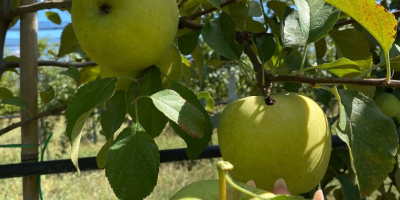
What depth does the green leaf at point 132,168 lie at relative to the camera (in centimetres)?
46

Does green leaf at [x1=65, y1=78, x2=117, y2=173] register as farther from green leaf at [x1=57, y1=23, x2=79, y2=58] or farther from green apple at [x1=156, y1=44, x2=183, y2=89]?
green leaf at [x1=57, y1=23, x2=79, y2=58]

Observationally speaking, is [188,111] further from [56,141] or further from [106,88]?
[56,141]

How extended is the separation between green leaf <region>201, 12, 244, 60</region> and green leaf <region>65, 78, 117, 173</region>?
0.17m

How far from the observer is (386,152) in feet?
1.58

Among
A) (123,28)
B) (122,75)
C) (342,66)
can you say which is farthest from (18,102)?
(342,66)

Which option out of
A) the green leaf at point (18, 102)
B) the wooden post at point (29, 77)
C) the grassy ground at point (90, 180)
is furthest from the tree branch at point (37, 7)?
the grassy ground at point (90, 180)

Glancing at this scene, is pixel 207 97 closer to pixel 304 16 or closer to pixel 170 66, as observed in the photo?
pixel 170 66

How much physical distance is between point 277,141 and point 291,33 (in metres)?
0.17

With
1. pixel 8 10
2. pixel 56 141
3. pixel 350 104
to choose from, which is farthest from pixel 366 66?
pixel 56 141

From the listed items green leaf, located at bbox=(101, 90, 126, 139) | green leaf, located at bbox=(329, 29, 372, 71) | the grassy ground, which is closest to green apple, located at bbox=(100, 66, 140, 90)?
green leaf, located at bbox=(101, 90, 126, 139)

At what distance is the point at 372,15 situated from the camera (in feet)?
1.43

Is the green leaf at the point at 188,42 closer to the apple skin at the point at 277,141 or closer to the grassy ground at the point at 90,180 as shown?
the apple skin at the point at 277,141

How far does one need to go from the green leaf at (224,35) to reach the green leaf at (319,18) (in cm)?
11

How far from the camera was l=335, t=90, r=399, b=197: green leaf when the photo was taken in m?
0.47
